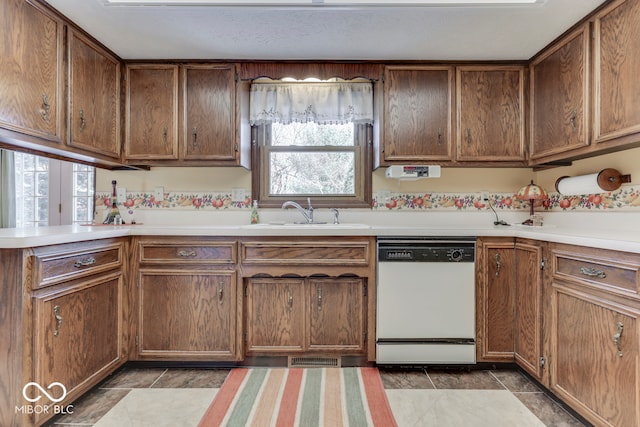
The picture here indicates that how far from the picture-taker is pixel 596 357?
1.53 meters

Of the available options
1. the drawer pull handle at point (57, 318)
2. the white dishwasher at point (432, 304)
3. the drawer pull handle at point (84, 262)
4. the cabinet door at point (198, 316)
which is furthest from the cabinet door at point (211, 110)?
the white dishwasher at point (432, 304)

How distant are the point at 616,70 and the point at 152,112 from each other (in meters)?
2.76

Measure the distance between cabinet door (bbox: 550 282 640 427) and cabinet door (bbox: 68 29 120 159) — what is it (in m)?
2.82

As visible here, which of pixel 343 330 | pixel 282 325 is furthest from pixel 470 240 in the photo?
pixel 282 325

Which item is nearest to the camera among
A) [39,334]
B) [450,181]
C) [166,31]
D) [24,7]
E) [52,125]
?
[39,334]

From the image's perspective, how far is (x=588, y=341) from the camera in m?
1.58

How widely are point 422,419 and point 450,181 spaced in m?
1.73

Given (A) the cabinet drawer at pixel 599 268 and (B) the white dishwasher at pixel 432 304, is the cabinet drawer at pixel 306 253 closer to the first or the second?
(B) the white dishwasher at pixel 432 304

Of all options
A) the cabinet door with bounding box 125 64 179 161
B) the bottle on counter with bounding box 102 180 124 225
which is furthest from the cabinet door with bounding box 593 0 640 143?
the bottle on counter with bounding box 102 180 124 225

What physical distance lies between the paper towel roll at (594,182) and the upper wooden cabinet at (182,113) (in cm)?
222

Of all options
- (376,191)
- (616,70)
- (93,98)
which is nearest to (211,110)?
(93,98)

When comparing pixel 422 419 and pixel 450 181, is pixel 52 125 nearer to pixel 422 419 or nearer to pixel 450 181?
pixel 422 419

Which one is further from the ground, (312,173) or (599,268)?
(312,173)

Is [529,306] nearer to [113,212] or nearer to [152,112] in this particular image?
[152,112]
